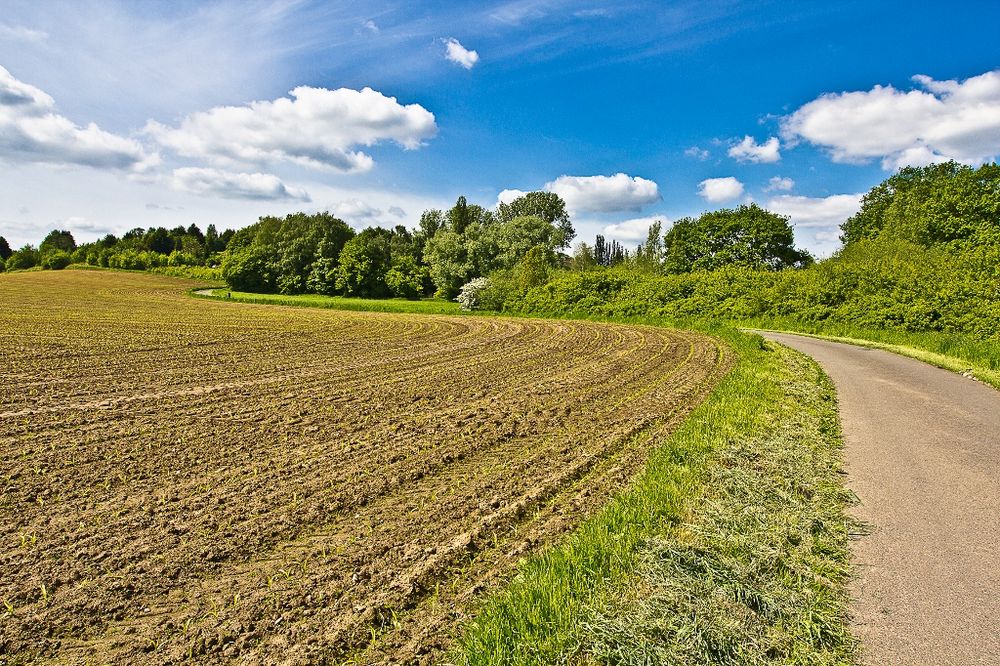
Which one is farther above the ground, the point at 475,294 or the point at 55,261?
the point at 55,261

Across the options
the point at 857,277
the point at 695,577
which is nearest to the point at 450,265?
the point at 857,277

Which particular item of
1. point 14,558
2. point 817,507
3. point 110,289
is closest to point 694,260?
point 817,507

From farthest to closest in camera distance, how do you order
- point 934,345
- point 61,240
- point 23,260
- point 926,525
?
point 61,240 < point 23,260 < point 934,345 < point 926,525

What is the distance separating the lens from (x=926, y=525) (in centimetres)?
495

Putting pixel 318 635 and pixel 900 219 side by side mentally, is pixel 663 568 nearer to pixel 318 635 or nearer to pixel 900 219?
pixel 318 635

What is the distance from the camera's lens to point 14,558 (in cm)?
427

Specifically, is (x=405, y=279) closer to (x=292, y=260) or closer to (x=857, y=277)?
(x=292, y=260)

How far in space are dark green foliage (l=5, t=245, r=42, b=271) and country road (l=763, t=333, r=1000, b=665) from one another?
127 metres

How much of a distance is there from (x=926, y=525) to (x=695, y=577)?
8.86ft

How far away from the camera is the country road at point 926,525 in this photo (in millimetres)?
3383

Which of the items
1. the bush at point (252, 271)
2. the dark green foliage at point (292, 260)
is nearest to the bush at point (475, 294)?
the dark green foliage at point (292, 260)

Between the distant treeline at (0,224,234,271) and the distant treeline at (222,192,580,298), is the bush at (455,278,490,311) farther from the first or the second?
the distant treeline at (0,224,234,271)

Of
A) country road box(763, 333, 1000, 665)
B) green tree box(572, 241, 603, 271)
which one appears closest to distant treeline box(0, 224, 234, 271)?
green tree box(572, 241, 603, 271)

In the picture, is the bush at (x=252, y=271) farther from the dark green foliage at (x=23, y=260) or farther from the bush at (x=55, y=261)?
the dark green foliage at (x=23, y=260)
